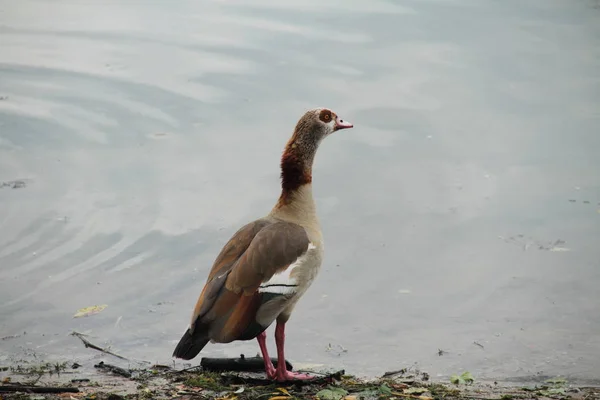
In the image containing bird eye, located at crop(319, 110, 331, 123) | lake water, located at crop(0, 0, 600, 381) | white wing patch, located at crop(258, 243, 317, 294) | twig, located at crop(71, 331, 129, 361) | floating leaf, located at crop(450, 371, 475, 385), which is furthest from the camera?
lake water, located at crop(0, 0, 600, 381)

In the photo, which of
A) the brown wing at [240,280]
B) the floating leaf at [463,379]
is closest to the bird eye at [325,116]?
the brown wing at [240,280]

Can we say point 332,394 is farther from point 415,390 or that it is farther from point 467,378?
point 467,378

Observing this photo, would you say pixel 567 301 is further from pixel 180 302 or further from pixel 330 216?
pixel 180 302

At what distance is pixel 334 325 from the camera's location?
7965 mm

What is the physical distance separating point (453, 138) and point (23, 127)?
5101mm

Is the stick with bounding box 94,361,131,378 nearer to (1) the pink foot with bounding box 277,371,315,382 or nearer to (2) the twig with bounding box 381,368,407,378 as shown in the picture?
(1) the pink foot with bounding box 277,371,315,382

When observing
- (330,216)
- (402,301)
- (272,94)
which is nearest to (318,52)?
(272,94)

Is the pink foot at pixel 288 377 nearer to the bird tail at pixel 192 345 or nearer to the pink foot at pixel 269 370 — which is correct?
the pink foot at pixel 269 370

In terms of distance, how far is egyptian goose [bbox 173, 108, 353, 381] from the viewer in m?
5.92

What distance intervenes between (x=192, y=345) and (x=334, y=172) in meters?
5.03

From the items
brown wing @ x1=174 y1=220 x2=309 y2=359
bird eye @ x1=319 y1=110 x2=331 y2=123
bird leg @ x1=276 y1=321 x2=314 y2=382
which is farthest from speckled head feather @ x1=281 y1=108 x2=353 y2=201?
bird leg @ x1=276 y1=321 x2=314 y2=382

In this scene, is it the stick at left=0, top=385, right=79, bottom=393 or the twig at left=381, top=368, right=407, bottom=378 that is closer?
the stick at left=0, top=385, right=79, bottom=393

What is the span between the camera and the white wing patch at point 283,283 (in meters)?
6.07

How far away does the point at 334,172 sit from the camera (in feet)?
35.0
